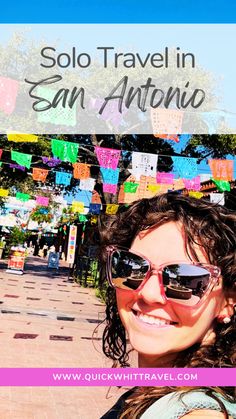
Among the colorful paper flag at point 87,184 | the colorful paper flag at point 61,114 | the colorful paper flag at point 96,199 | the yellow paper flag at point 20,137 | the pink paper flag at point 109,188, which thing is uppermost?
the colorful paper flag at point 61,114

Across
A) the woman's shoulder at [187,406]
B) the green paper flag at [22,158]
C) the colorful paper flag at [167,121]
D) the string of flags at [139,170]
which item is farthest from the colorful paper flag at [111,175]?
the woman's shoulder at [187,406]

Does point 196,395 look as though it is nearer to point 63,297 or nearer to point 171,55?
point 63,297

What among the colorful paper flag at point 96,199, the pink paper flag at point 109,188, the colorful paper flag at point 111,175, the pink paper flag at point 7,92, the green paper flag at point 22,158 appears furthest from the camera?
the colorful paper flag at point 96,199

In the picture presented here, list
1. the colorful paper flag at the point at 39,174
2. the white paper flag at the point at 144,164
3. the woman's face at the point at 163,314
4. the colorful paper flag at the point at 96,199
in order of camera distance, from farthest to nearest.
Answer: the colorful paper flag at the point at 96,199 → the colorful paper flag at the point at 39,174 → the white paper flag at the point at 144,164 → the woman's face at the point at 163,314

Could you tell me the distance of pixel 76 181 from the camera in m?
19.6

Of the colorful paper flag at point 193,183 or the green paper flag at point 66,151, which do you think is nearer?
the green paper flag at point 66,151

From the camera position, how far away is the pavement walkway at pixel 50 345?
4.57 metres

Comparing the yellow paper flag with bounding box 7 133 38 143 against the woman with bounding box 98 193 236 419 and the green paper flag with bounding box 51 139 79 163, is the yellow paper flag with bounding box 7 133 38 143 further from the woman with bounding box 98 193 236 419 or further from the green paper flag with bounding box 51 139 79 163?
the woman with bounding box 98 193 236 419

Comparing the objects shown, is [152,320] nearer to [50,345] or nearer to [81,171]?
[50,345]

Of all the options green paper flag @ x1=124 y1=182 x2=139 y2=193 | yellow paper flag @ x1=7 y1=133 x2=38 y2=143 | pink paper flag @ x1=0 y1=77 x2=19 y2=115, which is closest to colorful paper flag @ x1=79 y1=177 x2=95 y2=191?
green paper flag @ x1=124 y1=182 x2=139 y2=193

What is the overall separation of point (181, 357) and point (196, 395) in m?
0.23

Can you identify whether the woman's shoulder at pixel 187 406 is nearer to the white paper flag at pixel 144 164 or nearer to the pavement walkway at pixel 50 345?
the pavement walkway at pixel 50 345

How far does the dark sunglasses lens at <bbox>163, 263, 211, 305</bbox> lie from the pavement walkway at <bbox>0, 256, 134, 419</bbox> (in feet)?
3.29

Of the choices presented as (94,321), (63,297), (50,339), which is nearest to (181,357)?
(50,339)
